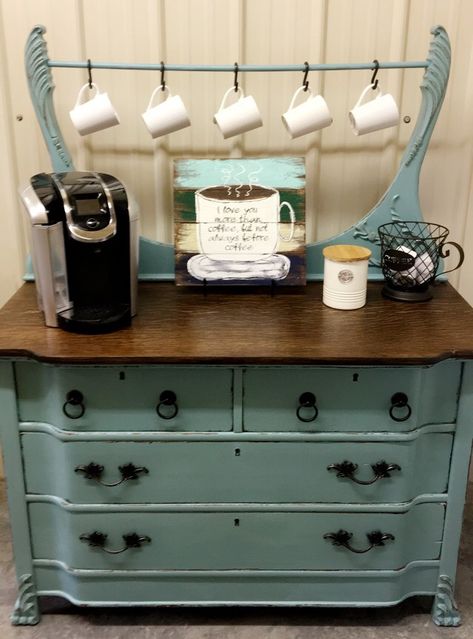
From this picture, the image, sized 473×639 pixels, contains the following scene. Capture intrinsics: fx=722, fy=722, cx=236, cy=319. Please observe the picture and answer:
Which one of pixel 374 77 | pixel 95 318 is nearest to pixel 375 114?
pixel 374 77

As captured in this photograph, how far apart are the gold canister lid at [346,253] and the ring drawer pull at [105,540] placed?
81 cm

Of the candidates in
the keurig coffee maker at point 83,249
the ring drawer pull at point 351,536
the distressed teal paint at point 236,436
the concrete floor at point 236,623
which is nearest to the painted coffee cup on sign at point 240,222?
the keurig coffee maker at point 83,249

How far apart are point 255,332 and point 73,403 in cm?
44

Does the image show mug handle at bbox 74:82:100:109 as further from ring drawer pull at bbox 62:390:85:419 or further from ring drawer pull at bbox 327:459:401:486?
ring drawer pull at bbox 327:459:401:486

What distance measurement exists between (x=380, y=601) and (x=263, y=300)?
800 millimetres

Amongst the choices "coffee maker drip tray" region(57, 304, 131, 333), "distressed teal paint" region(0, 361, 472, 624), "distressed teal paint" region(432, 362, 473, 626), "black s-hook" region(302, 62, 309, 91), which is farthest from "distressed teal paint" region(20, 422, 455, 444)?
"black s-hook" region(302, 62, 309, 91)

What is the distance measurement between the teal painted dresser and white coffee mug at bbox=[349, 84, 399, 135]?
43 cm

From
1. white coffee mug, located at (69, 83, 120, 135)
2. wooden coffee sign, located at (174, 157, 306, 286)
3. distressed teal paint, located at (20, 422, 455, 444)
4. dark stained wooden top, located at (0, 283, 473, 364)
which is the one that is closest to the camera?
dark stained wooden top, located at (0, 283, 473, 364)

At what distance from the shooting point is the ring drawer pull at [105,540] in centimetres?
171

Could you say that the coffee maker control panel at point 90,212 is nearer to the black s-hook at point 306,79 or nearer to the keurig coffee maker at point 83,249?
the keurig coffee maker at point 83,249

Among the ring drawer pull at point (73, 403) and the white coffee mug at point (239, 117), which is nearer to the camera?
the ring drawer pull at point (73, 403)

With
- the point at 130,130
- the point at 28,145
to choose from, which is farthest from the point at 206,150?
the point at 28,145

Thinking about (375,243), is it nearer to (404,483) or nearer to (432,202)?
(432,202)

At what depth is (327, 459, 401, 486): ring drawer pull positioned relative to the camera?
1.65 m
